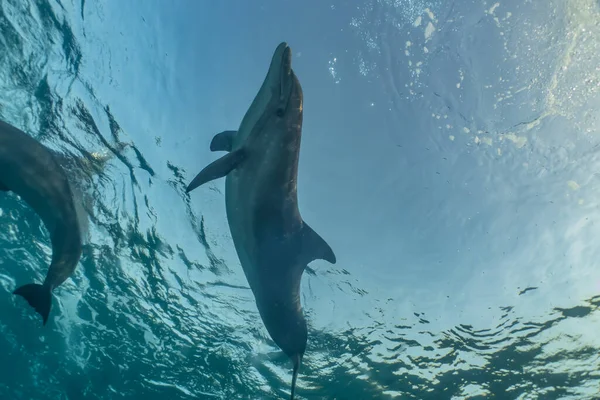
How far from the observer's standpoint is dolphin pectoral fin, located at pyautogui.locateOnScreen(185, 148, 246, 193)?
17.9 feet

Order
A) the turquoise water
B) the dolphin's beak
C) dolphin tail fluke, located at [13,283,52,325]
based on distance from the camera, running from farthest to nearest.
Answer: the turquoise water → dolphin tail fluke, located at [13,283,52,325] → the dolphin's beak

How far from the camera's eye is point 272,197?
578 cm

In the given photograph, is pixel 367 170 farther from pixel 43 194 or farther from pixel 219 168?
pixel 43 194

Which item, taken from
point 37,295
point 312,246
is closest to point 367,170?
point 312,246

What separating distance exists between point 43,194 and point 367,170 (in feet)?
22.0

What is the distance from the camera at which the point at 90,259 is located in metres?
15.2

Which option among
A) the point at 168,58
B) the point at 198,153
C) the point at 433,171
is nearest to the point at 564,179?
the point at 433,171

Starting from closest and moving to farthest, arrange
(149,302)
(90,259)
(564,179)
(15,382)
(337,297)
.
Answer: (564,179), (337,297), (90,259), (149,302), (15,382)

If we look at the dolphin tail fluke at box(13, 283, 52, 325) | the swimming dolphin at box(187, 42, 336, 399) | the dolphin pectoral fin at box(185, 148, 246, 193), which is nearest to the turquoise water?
the swimming dolphin at box(187, 42, 336, 399)

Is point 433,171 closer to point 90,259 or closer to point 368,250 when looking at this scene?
point 368,250

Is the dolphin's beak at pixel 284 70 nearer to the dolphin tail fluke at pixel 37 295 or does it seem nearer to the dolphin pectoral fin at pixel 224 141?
the dolphin pectoral fin at pixel 224 141

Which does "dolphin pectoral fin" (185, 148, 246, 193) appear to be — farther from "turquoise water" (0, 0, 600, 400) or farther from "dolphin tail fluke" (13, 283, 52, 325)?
"turquoise water" (0, 0, 600, 400)

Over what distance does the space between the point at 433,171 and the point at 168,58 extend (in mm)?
6560

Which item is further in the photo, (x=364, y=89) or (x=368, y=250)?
(x=368, y=250)
